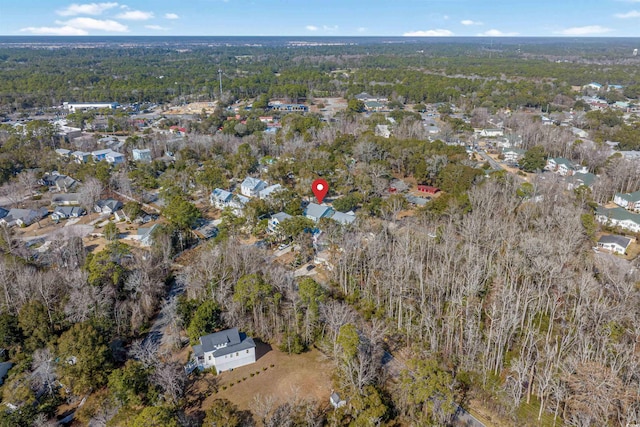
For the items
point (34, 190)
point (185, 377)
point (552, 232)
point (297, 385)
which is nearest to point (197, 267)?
point (185, 377)

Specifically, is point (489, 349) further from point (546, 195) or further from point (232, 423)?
point (546, 195)

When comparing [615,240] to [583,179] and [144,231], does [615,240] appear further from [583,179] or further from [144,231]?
[144,231]

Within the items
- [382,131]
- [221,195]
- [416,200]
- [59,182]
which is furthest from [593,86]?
[59,182]

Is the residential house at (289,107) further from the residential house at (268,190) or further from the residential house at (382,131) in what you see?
the residential house at (268,190)

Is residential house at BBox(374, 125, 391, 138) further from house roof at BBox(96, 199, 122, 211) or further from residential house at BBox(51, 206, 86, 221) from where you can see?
residential house at BBox(51, 206, 86, 221)

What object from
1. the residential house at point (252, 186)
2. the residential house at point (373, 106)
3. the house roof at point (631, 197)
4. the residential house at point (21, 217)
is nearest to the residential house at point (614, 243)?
the house roof at point (631, 197)

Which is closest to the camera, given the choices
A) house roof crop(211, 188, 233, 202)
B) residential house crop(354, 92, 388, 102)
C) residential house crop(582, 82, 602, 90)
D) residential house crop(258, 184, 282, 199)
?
house roof crop(211, 188, 233, 202)

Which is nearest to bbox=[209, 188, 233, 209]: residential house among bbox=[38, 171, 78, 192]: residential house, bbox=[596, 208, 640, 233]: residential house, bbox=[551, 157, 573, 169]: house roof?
bbox=[38, 171, 78, 192]: residential house
